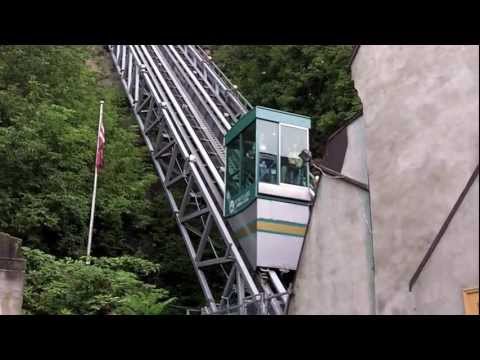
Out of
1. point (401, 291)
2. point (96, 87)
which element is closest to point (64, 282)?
point (401, 291)

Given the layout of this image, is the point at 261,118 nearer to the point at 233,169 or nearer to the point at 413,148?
the point at 233,169

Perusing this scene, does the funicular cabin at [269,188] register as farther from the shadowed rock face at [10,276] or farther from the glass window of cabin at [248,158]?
the shadowed rock face at [10,276]

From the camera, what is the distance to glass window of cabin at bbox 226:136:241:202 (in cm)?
1410

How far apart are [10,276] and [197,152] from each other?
10560 millimetres

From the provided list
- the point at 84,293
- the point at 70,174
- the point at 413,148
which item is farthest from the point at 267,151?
the point at 413,148

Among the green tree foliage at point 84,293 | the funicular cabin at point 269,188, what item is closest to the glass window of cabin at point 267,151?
the funicular cabin at point 269,188

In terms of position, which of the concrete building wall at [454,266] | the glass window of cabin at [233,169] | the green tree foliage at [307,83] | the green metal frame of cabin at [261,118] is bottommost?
the concrete building wall at [454,266]

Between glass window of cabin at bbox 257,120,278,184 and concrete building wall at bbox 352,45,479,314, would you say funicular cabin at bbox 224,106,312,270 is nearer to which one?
glass window of cabin at bbox 257,120,278,184

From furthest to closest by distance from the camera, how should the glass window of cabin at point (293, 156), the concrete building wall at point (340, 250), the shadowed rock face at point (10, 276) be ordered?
1. the glass window of cabin at point (293, 156)
2. the shadowed rock face at point (10, 276)
3. the concrete building wall at point (340, 250)

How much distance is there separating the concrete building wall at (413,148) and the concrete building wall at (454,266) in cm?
5

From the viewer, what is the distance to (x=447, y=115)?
5.69 meters

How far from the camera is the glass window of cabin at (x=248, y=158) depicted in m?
13.5

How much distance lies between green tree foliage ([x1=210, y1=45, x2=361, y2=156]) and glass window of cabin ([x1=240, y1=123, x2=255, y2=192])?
7.42 m

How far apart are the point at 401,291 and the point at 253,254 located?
6671 millimetres
